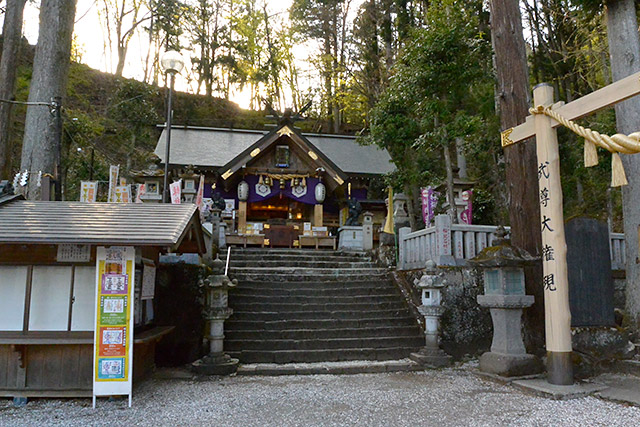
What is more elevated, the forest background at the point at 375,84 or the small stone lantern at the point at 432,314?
the forest background at the point at 375,84

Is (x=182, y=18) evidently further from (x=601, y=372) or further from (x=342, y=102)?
(x=601, y=372)

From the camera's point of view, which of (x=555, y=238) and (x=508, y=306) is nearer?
(x=555, y=238)

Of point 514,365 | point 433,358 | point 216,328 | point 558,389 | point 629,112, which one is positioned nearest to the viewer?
point 558,389

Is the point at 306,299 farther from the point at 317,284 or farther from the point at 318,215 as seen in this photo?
the point at 318,215

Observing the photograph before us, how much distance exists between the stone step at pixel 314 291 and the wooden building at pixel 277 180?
5939mm

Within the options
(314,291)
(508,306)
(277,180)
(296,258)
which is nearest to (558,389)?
(508,306)

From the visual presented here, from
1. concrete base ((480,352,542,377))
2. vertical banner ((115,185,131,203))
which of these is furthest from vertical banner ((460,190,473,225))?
vertical banner ((115,185,131,203))

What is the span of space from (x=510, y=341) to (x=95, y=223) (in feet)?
21.0

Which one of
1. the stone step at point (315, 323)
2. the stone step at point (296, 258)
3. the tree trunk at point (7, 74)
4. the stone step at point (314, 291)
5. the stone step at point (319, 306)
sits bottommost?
the stone step at point (315, 323)

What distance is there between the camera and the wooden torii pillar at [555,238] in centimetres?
602

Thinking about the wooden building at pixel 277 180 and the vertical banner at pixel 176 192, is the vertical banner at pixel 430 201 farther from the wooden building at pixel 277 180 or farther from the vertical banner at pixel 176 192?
the vertical banner at pixel 176 192

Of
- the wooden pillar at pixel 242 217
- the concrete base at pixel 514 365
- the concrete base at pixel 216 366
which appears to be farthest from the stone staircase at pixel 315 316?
the wooden pillar at pixel 242 217

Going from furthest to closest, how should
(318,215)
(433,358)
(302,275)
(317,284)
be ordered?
(318,215) < (302,275) < (317,284) < (433,358)

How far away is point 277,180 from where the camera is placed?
18.3 m
